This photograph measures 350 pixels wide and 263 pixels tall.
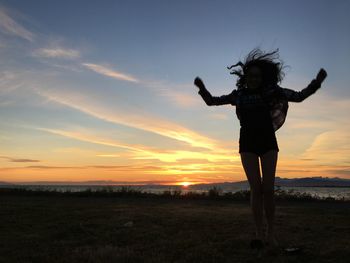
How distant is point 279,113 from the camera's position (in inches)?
227

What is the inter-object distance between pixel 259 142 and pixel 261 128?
7.1 inches

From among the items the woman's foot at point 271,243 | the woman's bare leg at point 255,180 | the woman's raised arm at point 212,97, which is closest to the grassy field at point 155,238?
the woman's foot at point 271,243

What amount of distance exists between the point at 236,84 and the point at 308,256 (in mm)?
2366

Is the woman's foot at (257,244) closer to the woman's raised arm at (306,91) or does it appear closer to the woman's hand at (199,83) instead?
the woman's raised arm at (306,91)

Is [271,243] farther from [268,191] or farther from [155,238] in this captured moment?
[155,238]

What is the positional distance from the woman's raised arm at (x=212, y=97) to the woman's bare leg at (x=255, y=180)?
745 millimetres

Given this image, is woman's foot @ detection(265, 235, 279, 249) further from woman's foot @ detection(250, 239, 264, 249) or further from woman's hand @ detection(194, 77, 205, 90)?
woman's hand @ detection(194, 77, 205, 90)

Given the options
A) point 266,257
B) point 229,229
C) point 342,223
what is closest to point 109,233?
point 229,229

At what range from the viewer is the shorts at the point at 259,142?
217 inches

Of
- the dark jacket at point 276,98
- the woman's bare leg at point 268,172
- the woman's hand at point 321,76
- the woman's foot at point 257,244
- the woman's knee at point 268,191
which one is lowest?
the woman's foot at point 257,244

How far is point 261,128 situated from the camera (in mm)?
5594

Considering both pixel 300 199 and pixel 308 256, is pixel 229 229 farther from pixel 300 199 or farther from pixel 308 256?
pixel 300 199

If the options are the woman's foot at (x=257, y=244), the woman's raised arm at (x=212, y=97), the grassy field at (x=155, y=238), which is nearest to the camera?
the grassy field at (x=155, y=238)

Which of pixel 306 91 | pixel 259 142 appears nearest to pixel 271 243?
pixel 259 142
